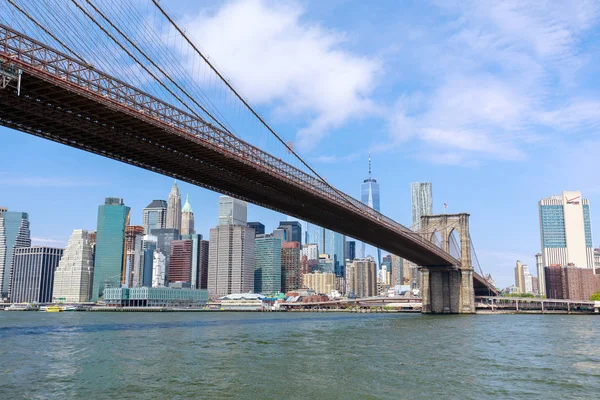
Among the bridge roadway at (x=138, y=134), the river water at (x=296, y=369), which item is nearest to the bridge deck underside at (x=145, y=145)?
the bridge roadway at (x=138, y=134)

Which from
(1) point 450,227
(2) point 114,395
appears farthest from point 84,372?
(1) point 450,227

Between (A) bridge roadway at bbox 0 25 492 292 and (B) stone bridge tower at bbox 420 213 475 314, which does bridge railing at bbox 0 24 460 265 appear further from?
(B) stone bridge tower at bbox 420 213 475 314

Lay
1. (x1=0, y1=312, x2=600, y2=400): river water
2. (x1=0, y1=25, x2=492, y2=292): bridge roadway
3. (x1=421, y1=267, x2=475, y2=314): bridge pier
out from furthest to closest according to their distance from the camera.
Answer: (x1=421, y1=267, x2=475, y2=314): bridge pier
(x1=0, y1=25, x2=492, y2=292): bridge roadway
(x1=0, y1=312, x2=600, y2=400): river water

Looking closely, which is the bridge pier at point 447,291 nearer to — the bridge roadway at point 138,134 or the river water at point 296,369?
the bridge roadway at point 138,134

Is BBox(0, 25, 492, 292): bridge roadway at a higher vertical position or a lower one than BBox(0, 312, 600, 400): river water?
higher

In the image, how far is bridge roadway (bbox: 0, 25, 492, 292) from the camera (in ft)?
81.3

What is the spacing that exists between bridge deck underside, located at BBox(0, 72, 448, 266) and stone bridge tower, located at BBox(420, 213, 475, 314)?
30.8 m

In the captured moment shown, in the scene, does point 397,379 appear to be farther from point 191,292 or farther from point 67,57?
point 191,292

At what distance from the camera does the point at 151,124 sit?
29812 millimetres

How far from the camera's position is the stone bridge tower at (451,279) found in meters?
78.6

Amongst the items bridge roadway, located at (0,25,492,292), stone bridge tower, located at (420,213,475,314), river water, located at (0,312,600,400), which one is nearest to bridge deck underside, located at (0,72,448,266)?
bridge roadway, located at (0,25,492,292)

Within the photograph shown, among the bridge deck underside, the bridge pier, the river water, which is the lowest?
the river water

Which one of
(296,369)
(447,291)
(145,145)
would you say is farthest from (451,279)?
(296,369)

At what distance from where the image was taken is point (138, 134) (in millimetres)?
32031
